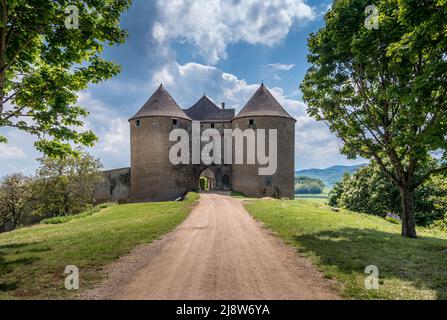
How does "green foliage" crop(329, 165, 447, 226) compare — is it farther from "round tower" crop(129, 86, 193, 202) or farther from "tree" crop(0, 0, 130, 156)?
"tree" crop(0, 0, 130, 156)

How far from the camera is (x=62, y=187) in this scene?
3444cm

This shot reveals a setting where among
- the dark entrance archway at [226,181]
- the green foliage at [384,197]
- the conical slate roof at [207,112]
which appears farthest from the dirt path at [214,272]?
the conical slate roof at [207,112]

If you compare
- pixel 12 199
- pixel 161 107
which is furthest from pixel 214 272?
pixel 12 199

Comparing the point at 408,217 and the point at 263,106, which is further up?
the point at 263,106

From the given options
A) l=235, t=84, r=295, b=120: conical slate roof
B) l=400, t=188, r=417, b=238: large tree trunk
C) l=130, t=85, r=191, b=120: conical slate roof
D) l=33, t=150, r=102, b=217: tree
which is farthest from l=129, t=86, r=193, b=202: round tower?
l=400, t=188, r=417, b=238: large tree trunk

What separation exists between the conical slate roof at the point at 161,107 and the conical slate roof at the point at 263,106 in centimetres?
913

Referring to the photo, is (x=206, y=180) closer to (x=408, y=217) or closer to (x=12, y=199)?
(x=12, y=199)

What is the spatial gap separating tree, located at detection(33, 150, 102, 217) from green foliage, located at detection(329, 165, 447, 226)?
32352 millimetres

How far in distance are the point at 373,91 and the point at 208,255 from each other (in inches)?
502

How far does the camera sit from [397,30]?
11.8m

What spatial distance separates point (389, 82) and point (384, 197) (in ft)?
74.4

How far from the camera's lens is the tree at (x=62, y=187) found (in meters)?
33.9
